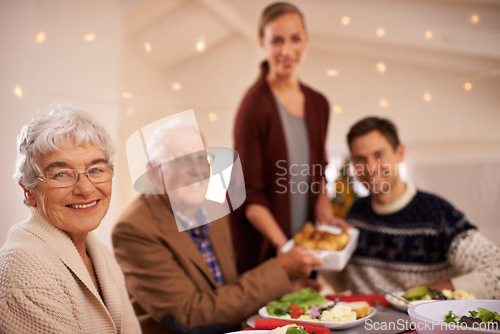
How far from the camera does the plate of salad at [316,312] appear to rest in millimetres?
1046

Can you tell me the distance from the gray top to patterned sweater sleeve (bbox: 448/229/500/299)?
65 centimetres

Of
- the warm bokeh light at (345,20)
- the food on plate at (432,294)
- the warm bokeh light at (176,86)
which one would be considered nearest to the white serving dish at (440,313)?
the food on plate at (432,294)

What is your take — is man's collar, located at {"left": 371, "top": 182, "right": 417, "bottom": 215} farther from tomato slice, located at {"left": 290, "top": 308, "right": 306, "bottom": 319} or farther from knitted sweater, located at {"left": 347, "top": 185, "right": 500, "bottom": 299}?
tomato slice, located at {"left": 290, "top": 308, "right": 306, "bottom": 319}

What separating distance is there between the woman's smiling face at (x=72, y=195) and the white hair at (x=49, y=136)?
13 mm

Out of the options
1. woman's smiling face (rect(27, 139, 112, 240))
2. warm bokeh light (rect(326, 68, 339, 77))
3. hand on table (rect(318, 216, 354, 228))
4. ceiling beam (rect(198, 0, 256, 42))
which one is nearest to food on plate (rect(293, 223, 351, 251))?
hand on table (rect(318, 216, 354, 228))

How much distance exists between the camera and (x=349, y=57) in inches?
174

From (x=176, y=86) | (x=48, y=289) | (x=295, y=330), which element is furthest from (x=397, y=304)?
(x=176, y=86)

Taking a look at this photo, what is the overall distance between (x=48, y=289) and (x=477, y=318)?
2.93ft

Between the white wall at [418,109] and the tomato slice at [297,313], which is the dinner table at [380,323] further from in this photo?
the white wall at [418,109]

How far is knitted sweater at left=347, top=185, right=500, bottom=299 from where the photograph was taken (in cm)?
158

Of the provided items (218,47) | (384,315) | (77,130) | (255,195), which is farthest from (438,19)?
(77,130)

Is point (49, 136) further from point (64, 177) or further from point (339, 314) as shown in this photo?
point (339, 314)

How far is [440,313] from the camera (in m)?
0.95

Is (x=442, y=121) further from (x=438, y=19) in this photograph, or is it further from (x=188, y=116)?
(x=188, y=116)
